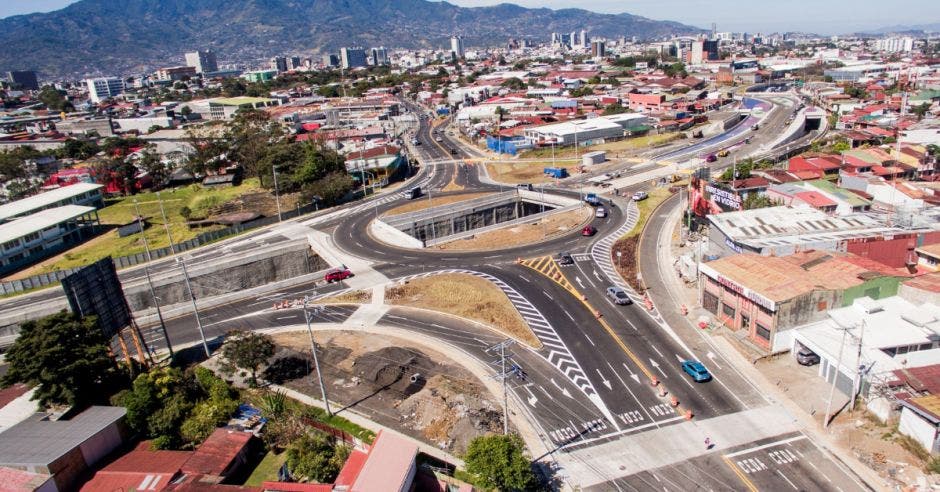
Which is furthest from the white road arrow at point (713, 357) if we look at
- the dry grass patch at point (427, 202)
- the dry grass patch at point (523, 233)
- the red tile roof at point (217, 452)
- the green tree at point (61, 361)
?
the dry grass patch at point (427, 202)

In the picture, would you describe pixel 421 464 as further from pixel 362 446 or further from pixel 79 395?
pixel 79 395

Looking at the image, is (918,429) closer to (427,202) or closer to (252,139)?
(427,202)

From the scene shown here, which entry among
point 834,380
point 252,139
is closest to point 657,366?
Answer: point 834,380

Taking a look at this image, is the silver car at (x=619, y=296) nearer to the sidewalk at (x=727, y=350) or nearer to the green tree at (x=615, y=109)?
the sidewalk at (x=727, y=350)

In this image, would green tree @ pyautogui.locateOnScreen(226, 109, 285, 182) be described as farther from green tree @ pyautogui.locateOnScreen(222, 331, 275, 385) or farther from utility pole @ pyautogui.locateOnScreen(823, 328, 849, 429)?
utility pole @ pyautogui.locateOnScreen(823, 328, 849, 429)

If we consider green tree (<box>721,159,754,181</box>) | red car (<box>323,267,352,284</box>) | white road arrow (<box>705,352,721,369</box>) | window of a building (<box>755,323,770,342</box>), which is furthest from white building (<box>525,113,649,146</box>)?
white road arrow (<box>705,352,721,369</box>)
